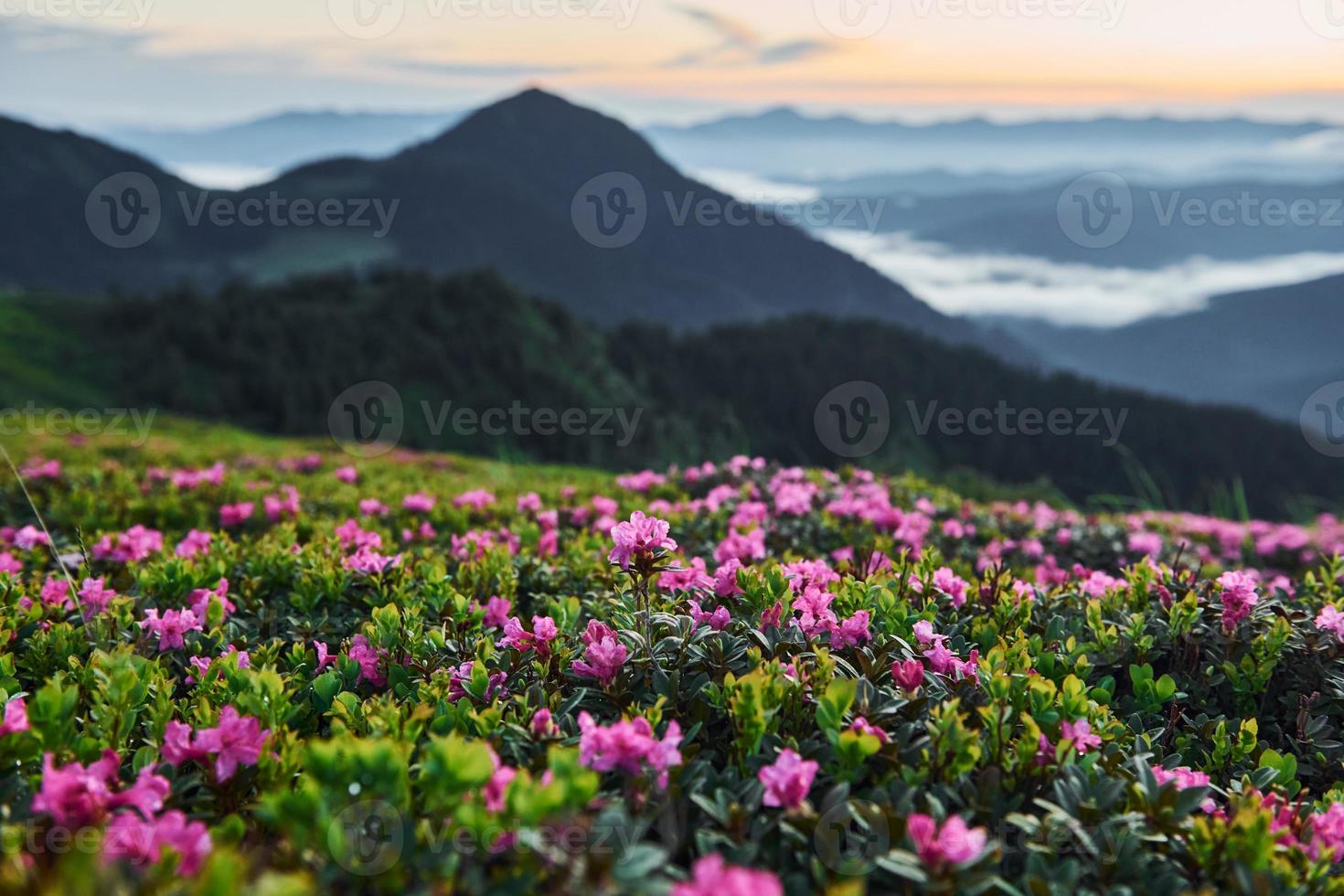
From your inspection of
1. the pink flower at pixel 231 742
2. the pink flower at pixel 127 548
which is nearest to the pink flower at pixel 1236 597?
the pink flower at pixel 231 742

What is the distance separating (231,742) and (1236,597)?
11.8 ft

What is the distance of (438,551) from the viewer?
531cm

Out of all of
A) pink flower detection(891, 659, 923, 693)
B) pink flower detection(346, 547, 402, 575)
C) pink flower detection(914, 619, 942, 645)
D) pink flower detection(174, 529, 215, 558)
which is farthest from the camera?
pink flower detection(174, 529, 215, 558)

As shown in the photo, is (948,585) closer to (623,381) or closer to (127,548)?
(127,548)

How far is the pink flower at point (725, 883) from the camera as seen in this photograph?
1472mm

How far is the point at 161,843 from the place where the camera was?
6.01ft

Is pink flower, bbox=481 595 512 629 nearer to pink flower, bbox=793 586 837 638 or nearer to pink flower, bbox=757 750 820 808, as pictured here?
pink flower, bbox=793 586 837 638

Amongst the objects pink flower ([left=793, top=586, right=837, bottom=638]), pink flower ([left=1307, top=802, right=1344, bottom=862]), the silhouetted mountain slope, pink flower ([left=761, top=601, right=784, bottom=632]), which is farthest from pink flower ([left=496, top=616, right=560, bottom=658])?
the silhouetted mountain slope

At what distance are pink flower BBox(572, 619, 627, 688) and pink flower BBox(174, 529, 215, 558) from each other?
9.10 ft

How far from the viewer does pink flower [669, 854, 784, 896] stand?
1472 mm

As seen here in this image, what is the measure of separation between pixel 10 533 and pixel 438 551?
A: 9.82ft

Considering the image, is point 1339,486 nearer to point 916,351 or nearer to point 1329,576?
point 916,351

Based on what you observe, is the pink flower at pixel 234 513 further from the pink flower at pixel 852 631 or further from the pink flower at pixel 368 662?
the pink flower at pixel 852 631

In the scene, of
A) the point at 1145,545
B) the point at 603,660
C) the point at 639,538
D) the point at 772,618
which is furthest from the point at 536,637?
the point at 1145,545
